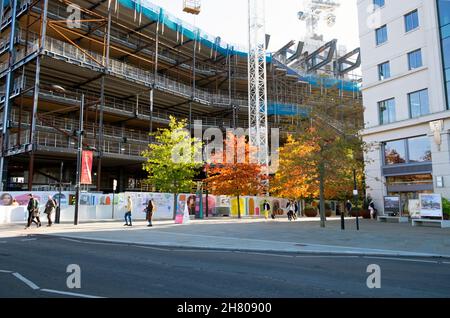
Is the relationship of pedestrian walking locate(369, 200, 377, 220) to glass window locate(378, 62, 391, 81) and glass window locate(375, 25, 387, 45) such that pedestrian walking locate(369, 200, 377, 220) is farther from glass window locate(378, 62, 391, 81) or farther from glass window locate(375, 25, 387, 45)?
glass window locate(375, 25, 387, 45)

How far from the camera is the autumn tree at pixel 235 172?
113ft

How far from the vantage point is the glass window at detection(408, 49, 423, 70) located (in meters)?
28.1

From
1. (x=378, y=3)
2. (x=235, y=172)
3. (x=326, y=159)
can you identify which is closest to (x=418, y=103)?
(x=378, y=3)

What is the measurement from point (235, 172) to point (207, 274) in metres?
26.2

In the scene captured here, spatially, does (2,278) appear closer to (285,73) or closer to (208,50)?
(208,50)

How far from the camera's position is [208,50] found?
54406mm

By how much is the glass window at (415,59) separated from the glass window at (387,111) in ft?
9.07

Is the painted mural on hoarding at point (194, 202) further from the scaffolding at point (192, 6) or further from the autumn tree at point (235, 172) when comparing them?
the scaffolding at point (192, 6)

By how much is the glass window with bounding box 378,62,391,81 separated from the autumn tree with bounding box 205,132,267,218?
1275 centimetres

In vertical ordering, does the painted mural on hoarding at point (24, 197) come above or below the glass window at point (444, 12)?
below

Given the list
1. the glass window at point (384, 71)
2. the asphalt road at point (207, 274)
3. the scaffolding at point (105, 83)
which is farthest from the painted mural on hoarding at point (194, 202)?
the asphalt road at point (207, 274)

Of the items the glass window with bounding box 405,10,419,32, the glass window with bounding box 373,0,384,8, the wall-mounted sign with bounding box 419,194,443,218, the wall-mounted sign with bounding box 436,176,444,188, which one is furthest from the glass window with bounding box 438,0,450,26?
the wall-mounted sign with bounding box 419,194,443,218

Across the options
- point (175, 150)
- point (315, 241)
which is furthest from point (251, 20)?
point (315, 241)
